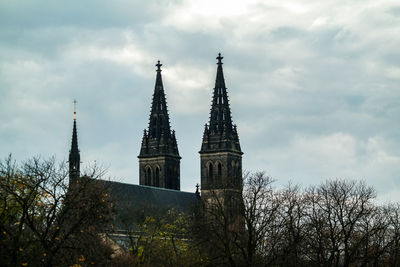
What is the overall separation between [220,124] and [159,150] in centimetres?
966

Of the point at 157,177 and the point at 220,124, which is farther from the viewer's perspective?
the point at 157,177

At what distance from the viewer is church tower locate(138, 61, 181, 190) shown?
366ft

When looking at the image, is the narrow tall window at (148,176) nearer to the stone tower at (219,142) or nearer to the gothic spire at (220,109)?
the stone tower at (219,142)

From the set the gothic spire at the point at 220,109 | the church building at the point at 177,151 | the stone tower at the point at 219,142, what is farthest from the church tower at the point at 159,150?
the gothic spire at the point at 220,109

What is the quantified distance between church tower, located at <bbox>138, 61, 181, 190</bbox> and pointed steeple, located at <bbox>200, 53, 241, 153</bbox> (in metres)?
5.23

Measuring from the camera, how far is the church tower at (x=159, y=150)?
11162 centimetres

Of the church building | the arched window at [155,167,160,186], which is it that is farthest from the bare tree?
the arched window at [155,167,160,186]

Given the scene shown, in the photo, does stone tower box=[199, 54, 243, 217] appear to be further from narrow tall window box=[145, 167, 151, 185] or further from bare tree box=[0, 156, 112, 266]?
bare tree box=[0, 156, 112, 266]

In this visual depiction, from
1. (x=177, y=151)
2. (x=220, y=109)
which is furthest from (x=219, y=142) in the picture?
(x=177, y=151)

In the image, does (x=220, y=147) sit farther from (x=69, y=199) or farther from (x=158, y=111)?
(x=69, y=199)

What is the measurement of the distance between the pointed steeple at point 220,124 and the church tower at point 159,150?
523 cm

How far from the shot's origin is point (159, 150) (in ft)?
367

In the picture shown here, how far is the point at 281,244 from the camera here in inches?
1864

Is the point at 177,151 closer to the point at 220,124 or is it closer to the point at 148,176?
the point at 148,176
